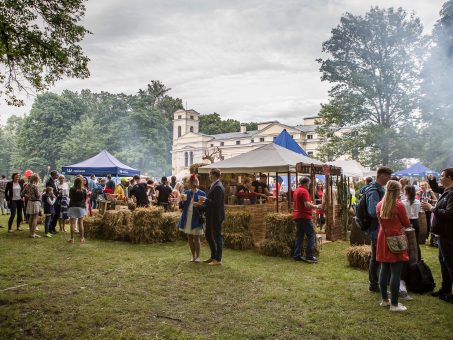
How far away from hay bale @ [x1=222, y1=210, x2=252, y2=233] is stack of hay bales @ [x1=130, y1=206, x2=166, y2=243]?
207 centimetres

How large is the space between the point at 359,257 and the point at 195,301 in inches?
147

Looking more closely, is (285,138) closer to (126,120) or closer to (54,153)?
(126,120)

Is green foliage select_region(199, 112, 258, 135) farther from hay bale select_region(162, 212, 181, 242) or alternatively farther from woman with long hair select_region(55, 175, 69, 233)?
hay bale select_region(162, 212, 181, 242)

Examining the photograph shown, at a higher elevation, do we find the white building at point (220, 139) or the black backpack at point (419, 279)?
the white building at point (220, 139)

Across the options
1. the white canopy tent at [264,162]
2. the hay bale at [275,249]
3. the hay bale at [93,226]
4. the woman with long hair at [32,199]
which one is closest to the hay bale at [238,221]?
the hay bale at [275,249]

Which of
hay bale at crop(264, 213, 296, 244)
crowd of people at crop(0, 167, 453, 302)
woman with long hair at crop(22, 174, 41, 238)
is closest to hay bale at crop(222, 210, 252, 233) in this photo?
hay bale at crop(264, 213, 296, 244)

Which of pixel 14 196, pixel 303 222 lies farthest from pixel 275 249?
pixel 14 196

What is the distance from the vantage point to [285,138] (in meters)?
14.3

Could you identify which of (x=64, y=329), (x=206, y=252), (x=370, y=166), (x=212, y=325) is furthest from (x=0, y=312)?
(x=370, y=166)

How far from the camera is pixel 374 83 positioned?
28.4 metres

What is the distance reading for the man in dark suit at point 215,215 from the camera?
724cm

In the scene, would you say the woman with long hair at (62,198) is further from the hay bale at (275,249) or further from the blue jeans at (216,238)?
the hay bale at (275,249)

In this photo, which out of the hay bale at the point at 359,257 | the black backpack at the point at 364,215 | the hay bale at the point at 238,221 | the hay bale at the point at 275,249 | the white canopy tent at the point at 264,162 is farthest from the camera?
the white canopy tent at the point at 264,162

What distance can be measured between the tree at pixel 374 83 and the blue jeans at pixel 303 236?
2147cm
